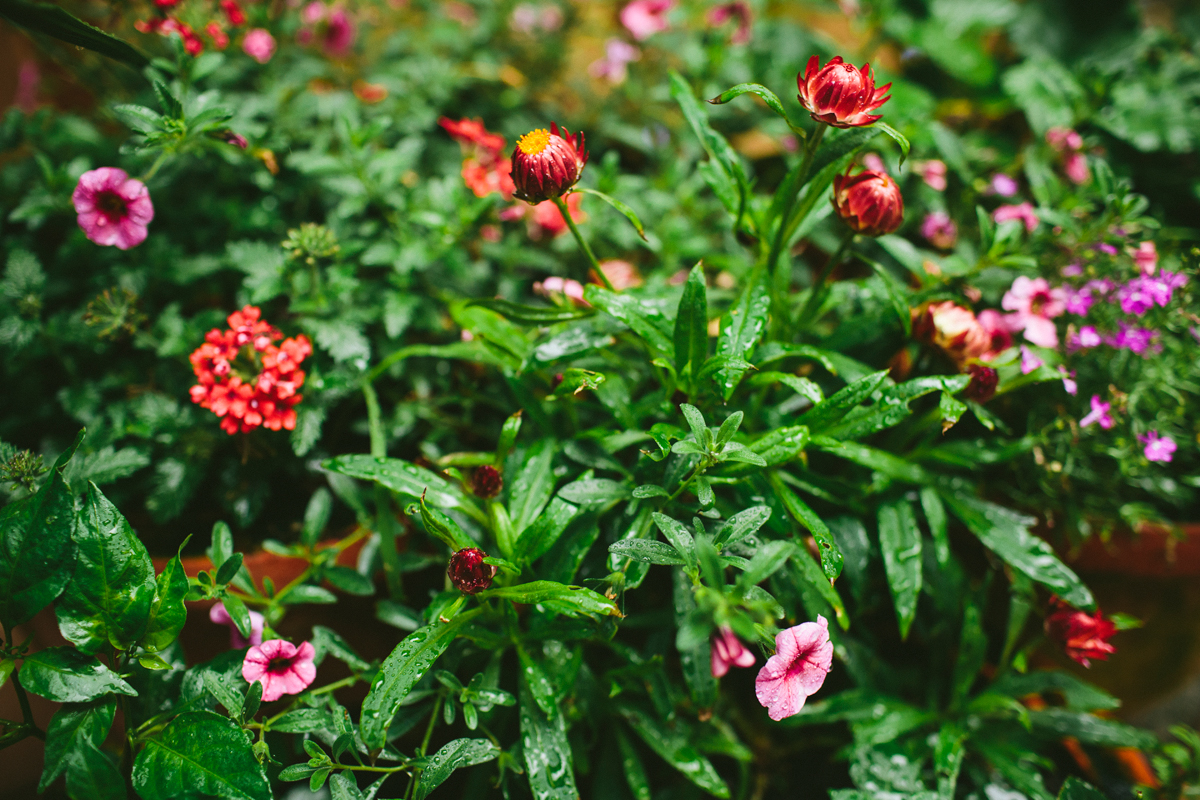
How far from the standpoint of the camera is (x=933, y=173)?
1.40m

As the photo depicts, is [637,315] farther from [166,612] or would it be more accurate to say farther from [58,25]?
[58,25]

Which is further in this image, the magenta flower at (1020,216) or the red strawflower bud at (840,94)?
the magenta flower at (1020,216)

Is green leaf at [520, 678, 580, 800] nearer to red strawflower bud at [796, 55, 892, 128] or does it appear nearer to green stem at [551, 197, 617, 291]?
green stem at [551, 197, 617, 291]

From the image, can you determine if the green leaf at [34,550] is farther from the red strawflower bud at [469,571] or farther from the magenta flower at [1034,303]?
the magenta flower at [1034,303]

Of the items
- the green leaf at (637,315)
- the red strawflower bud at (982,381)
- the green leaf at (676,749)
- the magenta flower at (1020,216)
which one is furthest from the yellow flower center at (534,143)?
the magenta flower at (1020,216)

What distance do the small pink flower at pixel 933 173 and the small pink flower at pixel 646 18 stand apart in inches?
30.7

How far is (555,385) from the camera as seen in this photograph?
0.94 meters

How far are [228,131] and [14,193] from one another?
2.11 ft

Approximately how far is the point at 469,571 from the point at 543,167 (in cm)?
52

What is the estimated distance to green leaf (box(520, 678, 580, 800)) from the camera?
835 mm

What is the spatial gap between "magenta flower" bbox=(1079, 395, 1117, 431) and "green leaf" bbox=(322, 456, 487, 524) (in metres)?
0.97

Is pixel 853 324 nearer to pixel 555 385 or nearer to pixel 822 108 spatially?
pixel 822 108

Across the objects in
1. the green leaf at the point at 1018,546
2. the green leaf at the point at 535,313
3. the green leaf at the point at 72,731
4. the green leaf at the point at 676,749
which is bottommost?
the green leaf at the point at 72,731

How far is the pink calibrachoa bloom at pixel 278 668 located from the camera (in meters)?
0.83
